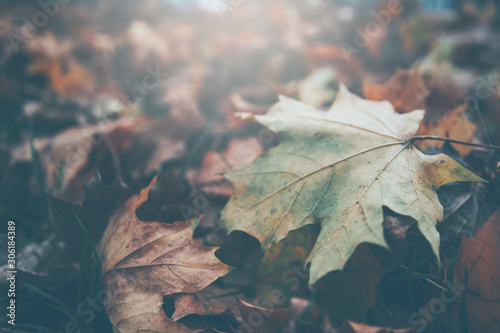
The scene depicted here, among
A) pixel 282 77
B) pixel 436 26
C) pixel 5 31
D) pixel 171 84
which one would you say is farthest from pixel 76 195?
pixel 436 26

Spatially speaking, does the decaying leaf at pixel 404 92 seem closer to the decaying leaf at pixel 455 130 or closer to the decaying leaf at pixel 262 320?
the decaying leaf at pixel 455 130

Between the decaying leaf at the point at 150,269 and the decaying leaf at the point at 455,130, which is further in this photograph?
the decaying leaf at the point at 455,130

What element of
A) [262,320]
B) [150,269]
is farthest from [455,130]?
[150,269]

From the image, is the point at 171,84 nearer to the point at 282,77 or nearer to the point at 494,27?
the point at 282,77

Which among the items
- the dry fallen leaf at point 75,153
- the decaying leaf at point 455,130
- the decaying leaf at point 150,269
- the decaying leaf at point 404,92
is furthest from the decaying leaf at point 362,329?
the dry fallen leaf at point 75,153

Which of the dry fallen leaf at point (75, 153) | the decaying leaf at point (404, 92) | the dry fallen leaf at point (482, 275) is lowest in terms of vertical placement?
the dry fallen leaf at point (482, 275)

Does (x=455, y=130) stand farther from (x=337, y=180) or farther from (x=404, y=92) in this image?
(x=337, y=180)

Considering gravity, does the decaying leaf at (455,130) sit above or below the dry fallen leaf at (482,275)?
above
